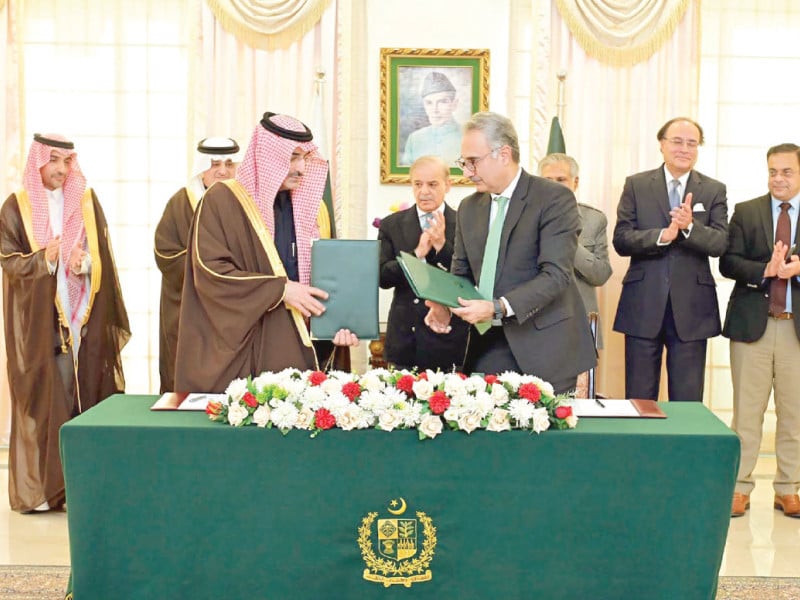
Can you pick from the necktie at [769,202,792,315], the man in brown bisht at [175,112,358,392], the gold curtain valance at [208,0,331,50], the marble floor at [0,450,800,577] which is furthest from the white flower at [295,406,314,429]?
the gold curtain valance at [208,0,331,50]

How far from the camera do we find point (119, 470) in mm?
2926

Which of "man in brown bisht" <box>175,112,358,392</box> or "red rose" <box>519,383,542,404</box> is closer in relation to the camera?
"red rose" <box>519,383,542,404</box>

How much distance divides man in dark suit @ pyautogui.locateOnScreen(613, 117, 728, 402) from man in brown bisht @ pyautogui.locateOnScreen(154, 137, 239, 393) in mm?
2256

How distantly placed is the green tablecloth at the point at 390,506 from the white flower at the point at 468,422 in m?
0.05

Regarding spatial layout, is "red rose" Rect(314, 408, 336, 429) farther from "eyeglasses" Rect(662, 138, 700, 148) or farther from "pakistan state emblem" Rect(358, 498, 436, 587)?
"eyeglasses" Rect(662, 138, 700, 148)

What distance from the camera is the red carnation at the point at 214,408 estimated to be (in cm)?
300

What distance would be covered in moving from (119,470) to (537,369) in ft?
4.86

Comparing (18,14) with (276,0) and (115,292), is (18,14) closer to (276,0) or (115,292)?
(276,0)

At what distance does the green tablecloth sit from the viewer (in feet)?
9.48

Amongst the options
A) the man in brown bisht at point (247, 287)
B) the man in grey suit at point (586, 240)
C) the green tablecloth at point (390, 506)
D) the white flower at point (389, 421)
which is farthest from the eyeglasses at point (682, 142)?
the white flower at point (389, 421)

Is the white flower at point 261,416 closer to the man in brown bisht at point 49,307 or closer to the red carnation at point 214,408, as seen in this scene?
the red carnation at point 214,408

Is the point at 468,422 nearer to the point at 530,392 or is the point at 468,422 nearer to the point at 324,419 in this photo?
the point at 530,392

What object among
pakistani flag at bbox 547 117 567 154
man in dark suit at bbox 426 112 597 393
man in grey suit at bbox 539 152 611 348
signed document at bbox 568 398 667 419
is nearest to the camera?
signed document at bbox 568 398 667 419

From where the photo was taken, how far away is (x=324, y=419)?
9.52 feet
